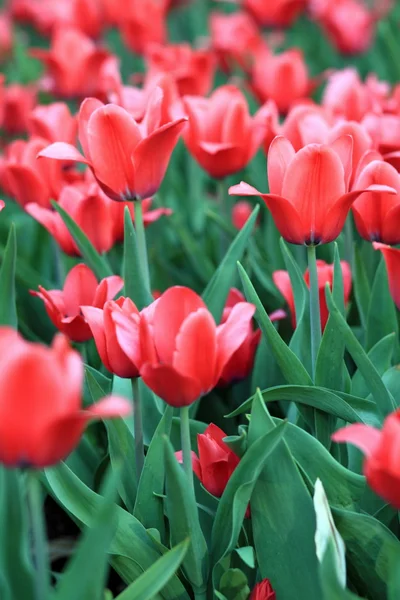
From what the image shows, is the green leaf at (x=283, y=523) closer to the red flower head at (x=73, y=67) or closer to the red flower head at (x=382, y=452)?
the red flower head at (x=382, y=452)

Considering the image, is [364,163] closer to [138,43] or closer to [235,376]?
[235,376]

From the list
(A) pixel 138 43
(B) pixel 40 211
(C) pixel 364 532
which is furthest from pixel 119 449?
(A) pixel 138 43

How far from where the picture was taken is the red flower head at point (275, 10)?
265cm

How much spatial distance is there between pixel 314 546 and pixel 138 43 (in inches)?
77.0

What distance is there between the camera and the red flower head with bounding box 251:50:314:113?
1.92 meters

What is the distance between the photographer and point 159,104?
1.14m

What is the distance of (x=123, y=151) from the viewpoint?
1097mm

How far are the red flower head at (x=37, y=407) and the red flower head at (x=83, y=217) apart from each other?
2.05 ft

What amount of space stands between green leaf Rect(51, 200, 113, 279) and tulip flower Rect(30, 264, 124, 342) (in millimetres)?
97

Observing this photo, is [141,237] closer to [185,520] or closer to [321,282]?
[321,282]

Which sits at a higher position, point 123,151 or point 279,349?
point 123,151

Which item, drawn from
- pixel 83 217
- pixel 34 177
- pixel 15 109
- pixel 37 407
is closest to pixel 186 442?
pixel 37 407

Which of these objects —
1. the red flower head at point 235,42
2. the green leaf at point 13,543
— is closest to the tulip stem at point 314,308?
the green leaf at point 13,543

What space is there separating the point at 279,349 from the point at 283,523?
202mm
